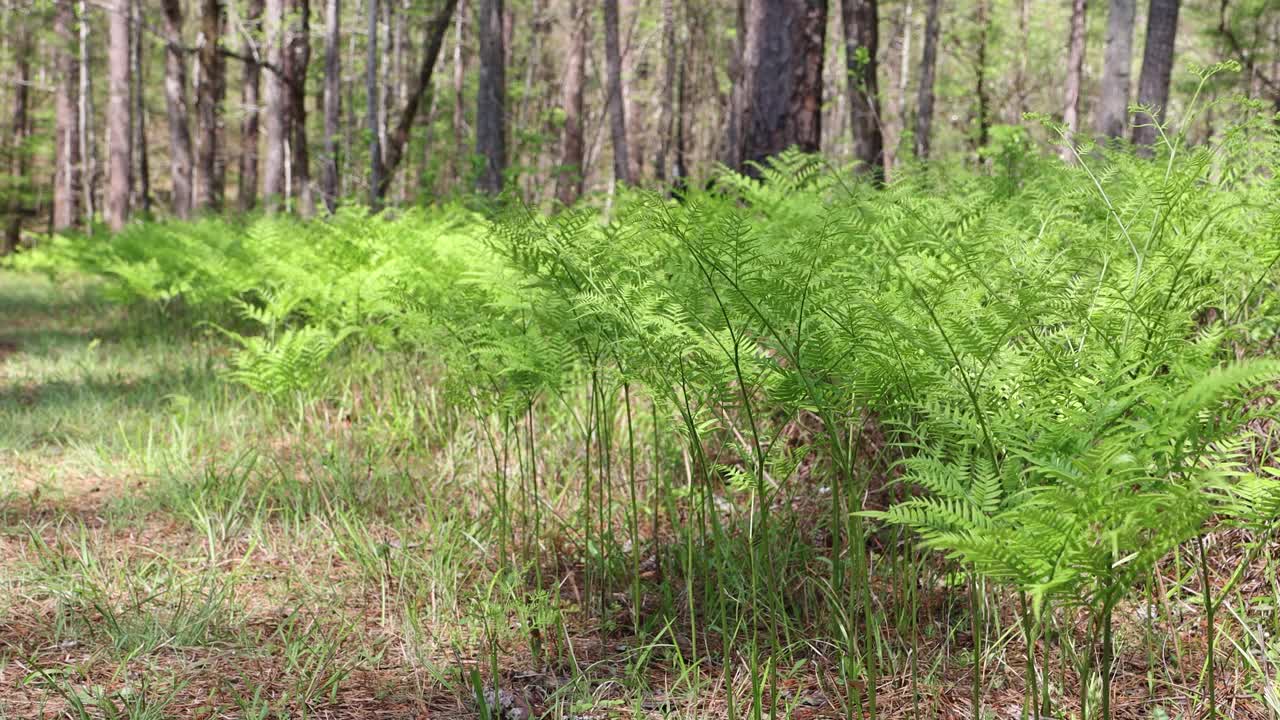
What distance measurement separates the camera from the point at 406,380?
14.1ft

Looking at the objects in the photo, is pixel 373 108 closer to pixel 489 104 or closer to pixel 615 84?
pixel 489 104

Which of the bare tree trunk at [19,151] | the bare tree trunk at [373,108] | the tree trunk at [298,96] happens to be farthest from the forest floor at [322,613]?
the bare tree trunk at [19,151]

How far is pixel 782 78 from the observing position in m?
5.28

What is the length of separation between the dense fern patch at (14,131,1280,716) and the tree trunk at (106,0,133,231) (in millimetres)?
11653

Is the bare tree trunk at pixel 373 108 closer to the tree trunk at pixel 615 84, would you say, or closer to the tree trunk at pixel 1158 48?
the tree trunk at pixel 615 84

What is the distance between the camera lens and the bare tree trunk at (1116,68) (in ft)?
18.9

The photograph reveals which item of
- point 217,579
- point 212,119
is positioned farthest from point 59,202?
point 217,579

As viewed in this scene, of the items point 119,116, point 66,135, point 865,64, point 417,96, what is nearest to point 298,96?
point 417,96

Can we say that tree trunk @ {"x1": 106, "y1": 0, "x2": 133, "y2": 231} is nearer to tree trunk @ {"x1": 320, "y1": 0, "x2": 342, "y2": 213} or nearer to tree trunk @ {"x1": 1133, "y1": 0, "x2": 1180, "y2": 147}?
tree trunk @ {"x1": 320, "y1": 0, "x2": 342, "y2": 213}

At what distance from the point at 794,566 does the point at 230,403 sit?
10.3ft

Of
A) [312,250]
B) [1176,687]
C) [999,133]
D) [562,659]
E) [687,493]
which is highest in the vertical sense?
[999,133]

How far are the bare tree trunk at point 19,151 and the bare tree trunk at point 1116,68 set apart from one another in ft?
63.5

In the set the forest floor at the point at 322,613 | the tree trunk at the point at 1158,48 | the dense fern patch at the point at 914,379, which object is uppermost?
the tree trunk at the point at 1158,48

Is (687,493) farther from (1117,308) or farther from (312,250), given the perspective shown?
(312,250)
